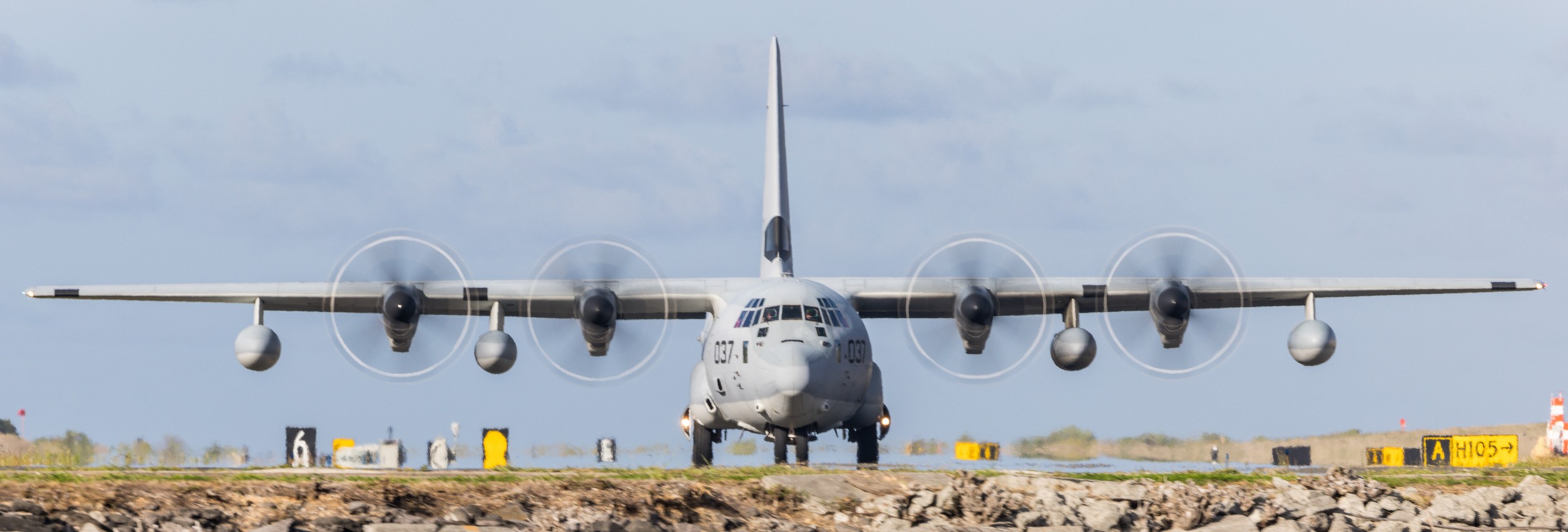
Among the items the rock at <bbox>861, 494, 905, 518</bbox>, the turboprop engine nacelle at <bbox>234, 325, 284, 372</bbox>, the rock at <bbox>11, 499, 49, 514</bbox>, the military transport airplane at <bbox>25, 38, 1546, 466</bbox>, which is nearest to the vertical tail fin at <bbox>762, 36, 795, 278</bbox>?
the military transport airplane at <bbox>25, 38, 1546, 466</bbox>

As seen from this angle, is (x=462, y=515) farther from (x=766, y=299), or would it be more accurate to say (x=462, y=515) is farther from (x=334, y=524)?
(x=766, y=299)

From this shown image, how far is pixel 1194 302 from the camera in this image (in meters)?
36.5

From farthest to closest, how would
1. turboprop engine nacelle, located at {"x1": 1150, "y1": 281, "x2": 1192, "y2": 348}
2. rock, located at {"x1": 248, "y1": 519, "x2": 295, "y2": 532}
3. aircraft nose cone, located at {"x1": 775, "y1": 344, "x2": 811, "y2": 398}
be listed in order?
turboprop engine nacelle, located at {"x1": 1150, "y1": 281, "x2": 1192, "y2": 348} < aircraft nose cone, located at {"x1": 775, "y1": 344, "x2": 811, "y2": 398} < rock, located at {"x1": 248, "y1": 519, "x2": 295, "y2": 532}

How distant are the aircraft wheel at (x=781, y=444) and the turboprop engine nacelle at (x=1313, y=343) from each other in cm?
1239

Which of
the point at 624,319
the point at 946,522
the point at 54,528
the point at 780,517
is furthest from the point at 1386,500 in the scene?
the point at 624,319

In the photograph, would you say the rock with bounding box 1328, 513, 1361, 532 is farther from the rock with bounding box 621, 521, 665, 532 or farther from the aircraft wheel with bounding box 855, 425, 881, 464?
the aircraft wheel with bounding box 855, 425, 881, 464

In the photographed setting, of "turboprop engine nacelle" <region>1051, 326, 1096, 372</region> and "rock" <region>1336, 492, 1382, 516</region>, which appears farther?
"turboprop engine nacelle" <region>1051, 326, 1096, 372</region>

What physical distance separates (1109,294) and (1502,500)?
621 inches

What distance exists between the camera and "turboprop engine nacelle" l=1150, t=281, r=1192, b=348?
113 feet

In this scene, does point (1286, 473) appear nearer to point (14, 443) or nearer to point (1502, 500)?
point (1502, 500)

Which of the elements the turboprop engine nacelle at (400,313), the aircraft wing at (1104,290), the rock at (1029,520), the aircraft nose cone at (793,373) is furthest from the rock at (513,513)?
the aircraft wing at (1104,290)

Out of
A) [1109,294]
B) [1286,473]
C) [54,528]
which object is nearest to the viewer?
[54,528]

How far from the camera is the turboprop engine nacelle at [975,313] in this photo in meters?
33.4

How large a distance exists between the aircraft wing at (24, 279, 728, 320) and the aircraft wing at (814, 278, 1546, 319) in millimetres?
3366
